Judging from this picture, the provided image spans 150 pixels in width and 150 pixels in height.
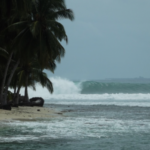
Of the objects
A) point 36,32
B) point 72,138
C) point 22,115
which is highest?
point 36,32

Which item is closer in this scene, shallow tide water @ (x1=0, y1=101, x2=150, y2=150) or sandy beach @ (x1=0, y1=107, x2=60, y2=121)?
shallow tide water @ (x1=0, y1=101, x2=150, y2=150)

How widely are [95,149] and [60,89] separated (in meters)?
60.7

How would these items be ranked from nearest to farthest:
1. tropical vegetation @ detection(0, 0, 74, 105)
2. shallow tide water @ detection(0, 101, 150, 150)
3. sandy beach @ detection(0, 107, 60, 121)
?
shallow tide water @ detection(0, 101, 150, 150)
sandy beach @ detection(0, 107, 60, 121)
tropical vegetation @ detection(0, 0, 74, 105)

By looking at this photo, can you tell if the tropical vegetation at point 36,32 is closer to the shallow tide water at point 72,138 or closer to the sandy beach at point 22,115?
the sandy beach at point 22,115

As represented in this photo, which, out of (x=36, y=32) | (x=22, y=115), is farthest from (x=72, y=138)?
(x=36, y=32)

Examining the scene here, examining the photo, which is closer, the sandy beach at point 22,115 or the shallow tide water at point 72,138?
the shallow tide water at point 72,138

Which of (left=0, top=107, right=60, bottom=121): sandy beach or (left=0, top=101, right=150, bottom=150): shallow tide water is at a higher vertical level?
(left=0, top=107, right=60, bottom=121): sandy beach

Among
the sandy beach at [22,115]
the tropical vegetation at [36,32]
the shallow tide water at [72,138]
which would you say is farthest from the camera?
the tropical vegetation at [36,32]

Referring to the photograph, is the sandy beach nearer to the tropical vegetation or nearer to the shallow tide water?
the tropical vegetation

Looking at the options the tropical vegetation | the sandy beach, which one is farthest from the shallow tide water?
the tropical vegetation

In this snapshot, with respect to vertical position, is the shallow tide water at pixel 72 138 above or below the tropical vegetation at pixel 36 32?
below

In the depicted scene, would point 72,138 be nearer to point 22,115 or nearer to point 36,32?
point 22,115

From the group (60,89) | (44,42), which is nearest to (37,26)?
(44,42)

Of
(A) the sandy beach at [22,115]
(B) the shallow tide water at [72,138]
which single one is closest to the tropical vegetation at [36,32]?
(A) the sandy beach at [22,115]
